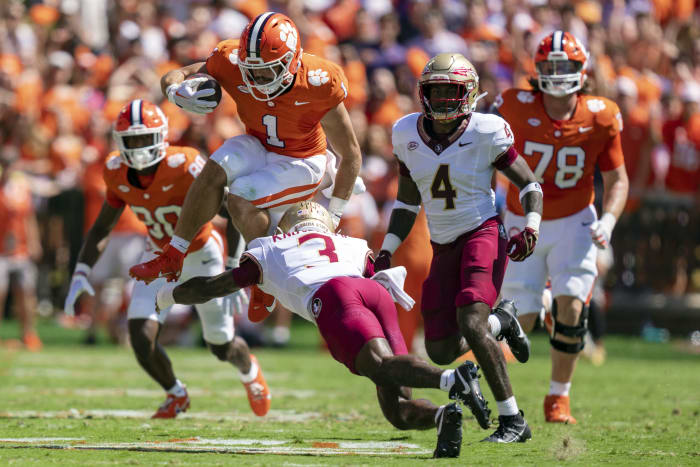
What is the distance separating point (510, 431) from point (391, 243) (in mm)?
1361

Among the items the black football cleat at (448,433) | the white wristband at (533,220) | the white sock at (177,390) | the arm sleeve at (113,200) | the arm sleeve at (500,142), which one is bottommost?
the white sock at (177,390)

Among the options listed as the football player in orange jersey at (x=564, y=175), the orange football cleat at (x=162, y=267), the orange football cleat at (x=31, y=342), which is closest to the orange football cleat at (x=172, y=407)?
the orange football cleat at (x=162, y=267)

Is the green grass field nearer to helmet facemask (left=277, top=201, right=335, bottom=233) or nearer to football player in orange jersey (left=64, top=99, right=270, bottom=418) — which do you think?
football player in orange jersey (left=64, top=99, right=270, bottom=418)

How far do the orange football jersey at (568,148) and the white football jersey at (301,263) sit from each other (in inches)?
84.2

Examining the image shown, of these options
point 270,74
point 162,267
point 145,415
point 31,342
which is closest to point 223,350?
point 145,415

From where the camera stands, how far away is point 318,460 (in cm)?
525

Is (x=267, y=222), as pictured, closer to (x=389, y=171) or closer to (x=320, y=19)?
(x=389, y=171)

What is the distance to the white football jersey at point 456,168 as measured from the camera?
6.41m

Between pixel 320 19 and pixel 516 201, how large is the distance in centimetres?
757

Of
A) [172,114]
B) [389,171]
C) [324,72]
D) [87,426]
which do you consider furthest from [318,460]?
[172,114]

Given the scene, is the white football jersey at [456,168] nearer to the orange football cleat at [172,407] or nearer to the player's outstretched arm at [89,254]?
the orange football cleat at [172,407]

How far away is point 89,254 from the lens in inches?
301

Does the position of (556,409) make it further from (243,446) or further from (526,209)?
(243,446)

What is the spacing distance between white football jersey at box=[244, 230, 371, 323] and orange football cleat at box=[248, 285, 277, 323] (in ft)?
0.73
